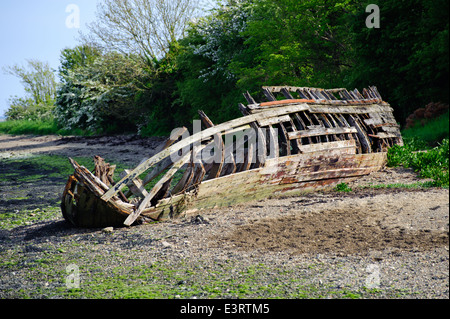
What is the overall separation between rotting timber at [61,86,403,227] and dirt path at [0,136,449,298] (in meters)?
0.26

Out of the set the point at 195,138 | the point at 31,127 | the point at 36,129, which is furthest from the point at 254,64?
the point at 31,127

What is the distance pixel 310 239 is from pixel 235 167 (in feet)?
7.23

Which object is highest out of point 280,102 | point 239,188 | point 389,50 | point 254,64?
point 254,64

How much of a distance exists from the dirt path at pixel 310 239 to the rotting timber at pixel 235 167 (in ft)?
0.84

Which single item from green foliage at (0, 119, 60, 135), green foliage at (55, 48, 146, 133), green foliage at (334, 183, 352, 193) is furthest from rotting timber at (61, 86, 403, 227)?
green foliage at (0, 119, 60, 135)

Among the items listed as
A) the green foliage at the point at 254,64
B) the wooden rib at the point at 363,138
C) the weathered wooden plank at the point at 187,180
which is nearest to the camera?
the weathered wooden plank at the point at 187,180

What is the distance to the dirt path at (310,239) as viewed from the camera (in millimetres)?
3778

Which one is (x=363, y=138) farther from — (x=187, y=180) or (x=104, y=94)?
(x=104, y=94)

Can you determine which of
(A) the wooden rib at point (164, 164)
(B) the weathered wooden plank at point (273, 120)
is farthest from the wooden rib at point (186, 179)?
(B) the weathered wooden plank at point (273, 120)

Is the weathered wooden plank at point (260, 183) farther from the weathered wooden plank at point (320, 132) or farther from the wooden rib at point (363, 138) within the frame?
the wooden rib at point (363, 138)

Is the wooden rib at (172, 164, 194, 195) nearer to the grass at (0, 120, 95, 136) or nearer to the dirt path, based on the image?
the dirt path

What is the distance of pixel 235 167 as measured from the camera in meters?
7.41

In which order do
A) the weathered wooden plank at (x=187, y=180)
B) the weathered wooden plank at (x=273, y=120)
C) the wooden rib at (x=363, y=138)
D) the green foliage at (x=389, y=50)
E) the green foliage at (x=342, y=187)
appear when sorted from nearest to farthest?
the weathered wooden plank at (x=187, y=180) → the weathered wooden plank at (x=273, y=120) → the green foliage at (x=342, y=187) → the wooden rib at (x=363, y=138) → the green foliage at (x=389, y=50)
